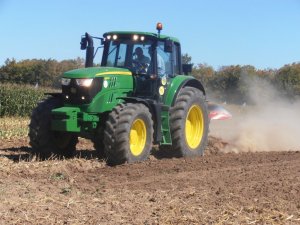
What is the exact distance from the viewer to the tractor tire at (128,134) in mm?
7906

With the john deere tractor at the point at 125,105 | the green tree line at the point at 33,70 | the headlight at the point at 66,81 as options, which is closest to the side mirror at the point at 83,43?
the john deere tractor at the point at 125,105

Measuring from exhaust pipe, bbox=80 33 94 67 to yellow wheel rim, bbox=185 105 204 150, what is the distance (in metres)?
2.10

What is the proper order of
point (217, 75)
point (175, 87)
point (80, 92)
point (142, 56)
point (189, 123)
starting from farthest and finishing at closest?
point (217, 75), point (189, 123), point (175, 87), point (142, 56), point (80, 92)

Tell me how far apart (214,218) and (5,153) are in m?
5.69

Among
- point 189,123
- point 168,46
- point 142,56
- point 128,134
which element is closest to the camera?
point 128,134

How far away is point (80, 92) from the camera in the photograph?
831cm

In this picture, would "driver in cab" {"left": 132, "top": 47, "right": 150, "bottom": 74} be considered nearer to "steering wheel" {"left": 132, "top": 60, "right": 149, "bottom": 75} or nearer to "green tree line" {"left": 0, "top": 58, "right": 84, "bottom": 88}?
"steering wheel" {"left": 132, "top": 60, "right": 149, "bottom": 75}

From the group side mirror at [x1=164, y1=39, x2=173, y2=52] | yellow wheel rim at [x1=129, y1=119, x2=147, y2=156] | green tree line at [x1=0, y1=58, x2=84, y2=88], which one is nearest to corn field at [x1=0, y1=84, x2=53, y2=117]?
side mirror at [x1=164, y1=39, x2=173, y2=52]

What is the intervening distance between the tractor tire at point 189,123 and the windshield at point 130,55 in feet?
2.95

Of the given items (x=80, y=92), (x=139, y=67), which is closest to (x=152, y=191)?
→ (x=80, y=92)

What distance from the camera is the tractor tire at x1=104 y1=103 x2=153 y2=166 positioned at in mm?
7906

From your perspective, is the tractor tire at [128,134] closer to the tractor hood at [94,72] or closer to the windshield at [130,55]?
the tractor hood at [94,72]

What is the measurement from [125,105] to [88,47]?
1.65 metres

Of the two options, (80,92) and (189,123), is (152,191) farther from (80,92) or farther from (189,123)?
(189,123)
